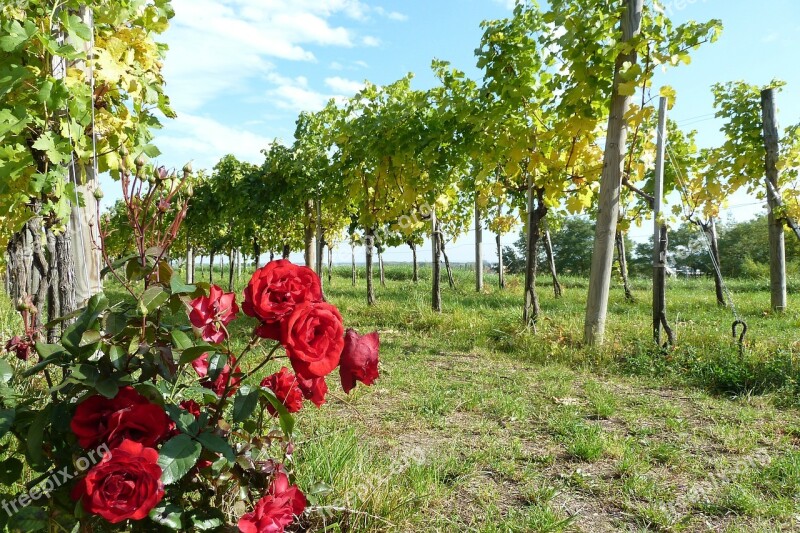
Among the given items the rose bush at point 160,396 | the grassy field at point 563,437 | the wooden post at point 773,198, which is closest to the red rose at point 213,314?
the rose bush at point 160,396

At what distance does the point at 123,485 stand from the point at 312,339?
470mm

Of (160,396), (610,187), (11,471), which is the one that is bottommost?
(11,471)

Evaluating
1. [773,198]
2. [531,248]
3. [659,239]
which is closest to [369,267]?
[531,248]

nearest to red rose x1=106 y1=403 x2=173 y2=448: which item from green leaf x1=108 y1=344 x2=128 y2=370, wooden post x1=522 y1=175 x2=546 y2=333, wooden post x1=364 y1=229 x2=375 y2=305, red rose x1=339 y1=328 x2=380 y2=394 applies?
green leaf x1=108 y1=344 x2=128 y2=370

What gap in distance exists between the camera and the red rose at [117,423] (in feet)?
3.74

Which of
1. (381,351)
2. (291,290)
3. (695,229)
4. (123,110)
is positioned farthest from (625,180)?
(291,290)

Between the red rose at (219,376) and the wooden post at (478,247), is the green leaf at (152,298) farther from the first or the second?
the wooden post at (478,247)

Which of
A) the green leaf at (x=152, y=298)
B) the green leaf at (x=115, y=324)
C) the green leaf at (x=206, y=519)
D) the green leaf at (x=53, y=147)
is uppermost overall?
the green leaf at (x=53, y=147)

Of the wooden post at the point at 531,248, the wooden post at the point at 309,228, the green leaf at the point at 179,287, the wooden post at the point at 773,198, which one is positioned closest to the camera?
the green leaf at the point at 179,287

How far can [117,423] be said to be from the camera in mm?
1129

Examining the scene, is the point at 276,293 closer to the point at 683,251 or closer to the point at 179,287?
the point at 179,287

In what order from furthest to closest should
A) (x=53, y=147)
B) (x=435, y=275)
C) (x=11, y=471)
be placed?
(x=435, y=275)
(x=53, y=147)
(x=11, y=471)

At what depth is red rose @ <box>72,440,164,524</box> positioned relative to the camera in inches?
40.7

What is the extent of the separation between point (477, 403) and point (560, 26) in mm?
4042
